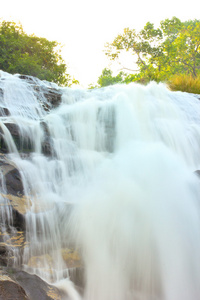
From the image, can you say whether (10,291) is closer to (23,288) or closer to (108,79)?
(23,288)

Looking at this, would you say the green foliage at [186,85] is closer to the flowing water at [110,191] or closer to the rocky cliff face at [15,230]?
the flowing water at [110,191]

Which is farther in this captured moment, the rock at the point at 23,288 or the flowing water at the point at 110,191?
the flowing water at the point at 110,191

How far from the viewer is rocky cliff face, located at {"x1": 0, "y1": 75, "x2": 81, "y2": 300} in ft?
8.29

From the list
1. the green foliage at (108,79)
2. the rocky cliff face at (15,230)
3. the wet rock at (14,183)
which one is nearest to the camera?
the rocky cliff face at (15,230)

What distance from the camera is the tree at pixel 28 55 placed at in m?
10.5

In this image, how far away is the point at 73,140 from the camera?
5773 mm

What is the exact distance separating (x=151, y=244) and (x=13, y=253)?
1.81 meters

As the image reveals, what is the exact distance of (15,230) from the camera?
3414mm

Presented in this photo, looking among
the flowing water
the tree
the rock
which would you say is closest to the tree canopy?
the tree

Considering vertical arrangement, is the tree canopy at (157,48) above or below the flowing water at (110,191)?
above

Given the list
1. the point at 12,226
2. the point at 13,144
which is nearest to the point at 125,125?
the point at 13,144

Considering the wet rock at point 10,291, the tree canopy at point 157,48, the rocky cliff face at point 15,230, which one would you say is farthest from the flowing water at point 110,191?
the tree canopy at point 157,48

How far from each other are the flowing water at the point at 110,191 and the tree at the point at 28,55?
12.3 ft

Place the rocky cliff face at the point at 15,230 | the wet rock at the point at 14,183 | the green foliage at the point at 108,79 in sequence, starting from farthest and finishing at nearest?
the green foliage at the point at 108,79 < the wet rock at the point at 14,183 < the rocky cliff face at the point at 15,230
